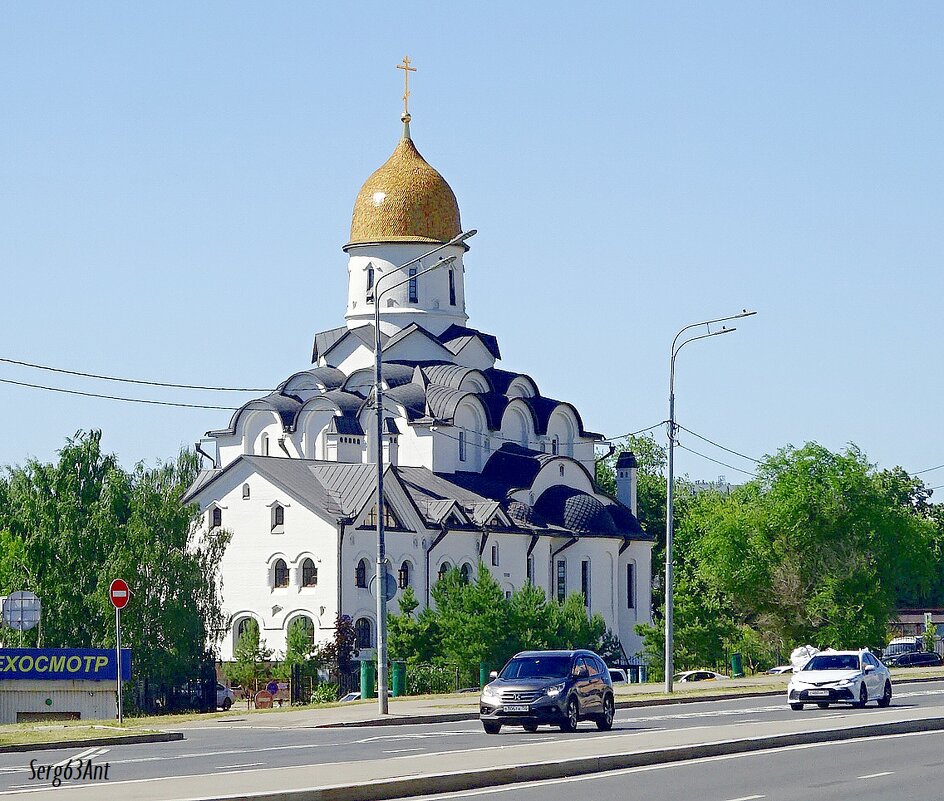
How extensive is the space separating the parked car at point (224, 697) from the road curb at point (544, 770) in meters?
32.8

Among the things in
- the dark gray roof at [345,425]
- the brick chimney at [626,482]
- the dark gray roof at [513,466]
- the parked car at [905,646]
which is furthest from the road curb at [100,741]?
the parked car at [905,646]

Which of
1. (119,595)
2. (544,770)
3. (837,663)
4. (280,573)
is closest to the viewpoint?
(544,770)

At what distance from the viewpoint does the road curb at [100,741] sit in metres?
24.1

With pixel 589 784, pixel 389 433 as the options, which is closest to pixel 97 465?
pixel 389 433

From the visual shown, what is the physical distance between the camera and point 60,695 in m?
35.7

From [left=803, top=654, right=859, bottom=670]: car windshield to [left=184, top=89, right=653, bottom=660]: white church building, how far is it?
30.4m

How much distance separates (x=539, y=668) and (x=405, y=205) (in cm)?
4982

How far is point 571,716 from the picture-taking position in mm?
26234

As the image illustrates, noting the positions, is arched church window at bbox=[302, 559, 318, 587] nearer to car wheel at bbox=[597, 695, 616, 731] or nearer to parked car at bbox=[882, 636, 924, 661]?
parked car at bbox=[882, 636, 924, 661]

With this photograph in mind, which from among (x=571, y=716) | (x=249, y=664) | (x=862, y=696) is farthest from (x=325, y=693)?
(x=571, y=716)

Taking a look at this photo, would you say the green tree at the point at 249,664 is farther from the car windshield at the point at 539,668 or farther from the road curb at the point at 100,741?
the car windshield at the point at 539,668

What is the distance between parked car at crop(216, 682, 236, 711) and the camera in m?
54.3

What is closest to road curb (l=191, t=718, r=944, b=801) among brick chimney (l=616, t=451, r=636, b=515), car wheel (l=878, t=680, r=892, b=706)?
car wheel (l=878, t=680, r=892, b=706)

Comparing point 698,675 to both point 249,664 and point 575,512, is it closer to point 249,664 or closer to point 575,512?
point 575,512
